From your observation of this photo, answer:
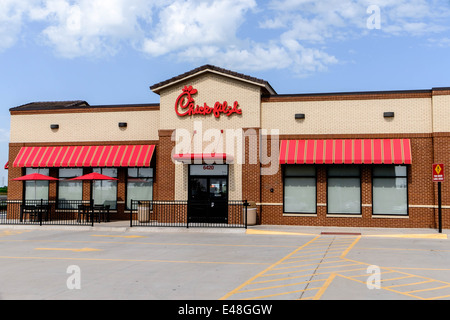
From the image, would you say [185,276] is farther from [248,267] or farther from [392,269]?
[392,269]

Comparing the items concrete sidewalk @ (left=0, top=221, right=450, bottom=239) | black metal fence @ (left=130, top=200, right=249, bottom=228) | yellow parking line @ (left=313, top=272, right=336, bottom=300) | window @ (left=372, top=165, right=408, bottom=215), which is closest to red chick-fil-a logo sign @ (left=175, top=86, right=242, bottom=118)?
black metal fence @ (left=130, top=200, right=249, bottom=228)

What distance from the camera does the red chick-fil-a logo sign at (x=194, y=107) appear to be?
25312mm

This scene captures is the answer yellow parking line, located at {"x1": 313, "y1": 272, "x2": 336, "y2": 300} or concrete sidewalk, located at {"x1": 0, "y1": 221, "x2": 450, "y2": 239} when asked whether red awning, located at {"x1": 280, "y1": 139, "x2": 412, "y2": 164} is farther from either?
yellow parking line, located at {"x1": 313, "y1": 272, "x2": 336, "y2": 300}

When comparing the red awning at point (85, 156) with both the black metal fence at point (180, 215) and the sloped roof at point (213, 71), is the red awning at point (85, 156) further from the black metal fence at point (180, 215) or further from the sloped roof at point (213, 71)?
the sloped roof at point (213, 71)

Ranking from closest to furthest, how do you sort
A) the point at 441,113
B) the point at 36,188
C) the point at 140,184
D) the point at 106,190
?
the point at 441,113, the point at 140,184, the point at 106,190, the point at 36,188

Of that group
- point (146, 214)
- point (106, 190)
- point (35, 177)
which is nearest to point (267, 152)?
point (146, 214)

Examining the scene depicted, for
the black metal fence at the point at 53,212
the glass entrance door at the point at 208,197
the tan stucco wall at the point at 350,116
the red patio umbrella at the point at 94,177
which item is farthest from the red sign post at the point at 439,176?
the black metal fence at the point at 53,212

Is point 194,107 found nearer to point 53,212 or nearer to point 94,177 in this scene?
point 94,177

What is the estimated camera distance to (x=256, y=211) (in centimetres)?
2484

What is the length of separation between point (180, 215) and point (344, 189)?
8.34m

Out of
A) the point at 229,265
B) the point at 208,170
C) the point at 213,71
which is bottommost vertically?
the point at 229,265

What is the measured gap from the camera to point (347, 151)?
23688 mm
